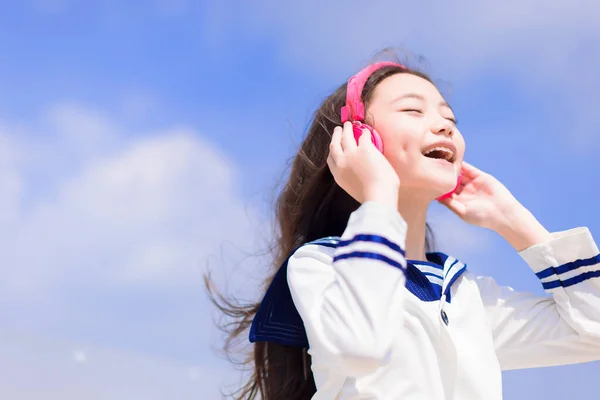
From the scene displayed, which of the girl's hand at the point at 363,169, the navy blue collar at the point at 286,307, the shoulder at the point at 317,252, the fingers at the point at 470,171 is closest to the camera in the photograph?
the girl's hand at the point at 363,169

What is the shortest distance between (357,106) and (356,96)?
0.06 metres

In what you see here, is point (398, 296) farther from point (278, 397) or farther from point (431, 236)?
point (431, 236)

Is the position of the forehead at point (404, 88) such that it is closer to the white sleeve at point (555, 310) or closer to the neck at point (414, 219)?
the neck at point (414, 219)

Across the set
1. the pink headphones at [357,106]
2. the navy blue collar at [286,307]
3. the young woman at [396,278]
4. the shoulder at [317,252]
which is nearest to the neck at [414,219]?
the young woman at [396,278]

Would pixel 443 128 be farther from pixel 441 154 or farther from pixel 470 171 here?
pixel 470 171

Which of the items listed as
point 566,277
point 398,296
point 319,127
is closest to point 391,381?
point 398,296

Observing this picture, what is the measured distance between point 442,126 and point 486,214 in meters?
0.59

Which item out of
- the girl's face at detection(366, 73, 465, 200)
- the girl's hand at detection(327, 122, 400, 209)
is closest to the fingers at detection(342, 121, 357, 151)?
the girl's hand at detection(327, 122, 400, 209)

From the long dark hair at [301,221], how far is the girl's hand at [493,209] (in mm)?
501

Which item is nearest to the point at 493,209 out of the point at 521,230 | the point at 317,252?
the point at 521,230

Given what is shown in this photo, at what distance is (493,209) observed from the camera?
10.6ft

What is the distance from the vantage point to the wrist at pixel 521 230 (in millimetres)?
3119

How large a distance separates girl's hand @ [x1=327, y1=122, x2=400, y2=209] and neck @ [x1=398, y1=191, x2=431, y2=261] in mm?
330

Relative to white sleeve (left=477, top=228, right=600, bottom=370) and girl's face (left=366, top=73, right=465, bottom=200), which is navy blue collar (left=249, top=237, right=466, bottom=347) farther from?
white sleeve (left=477, top=228, right=600, bottom=370)
